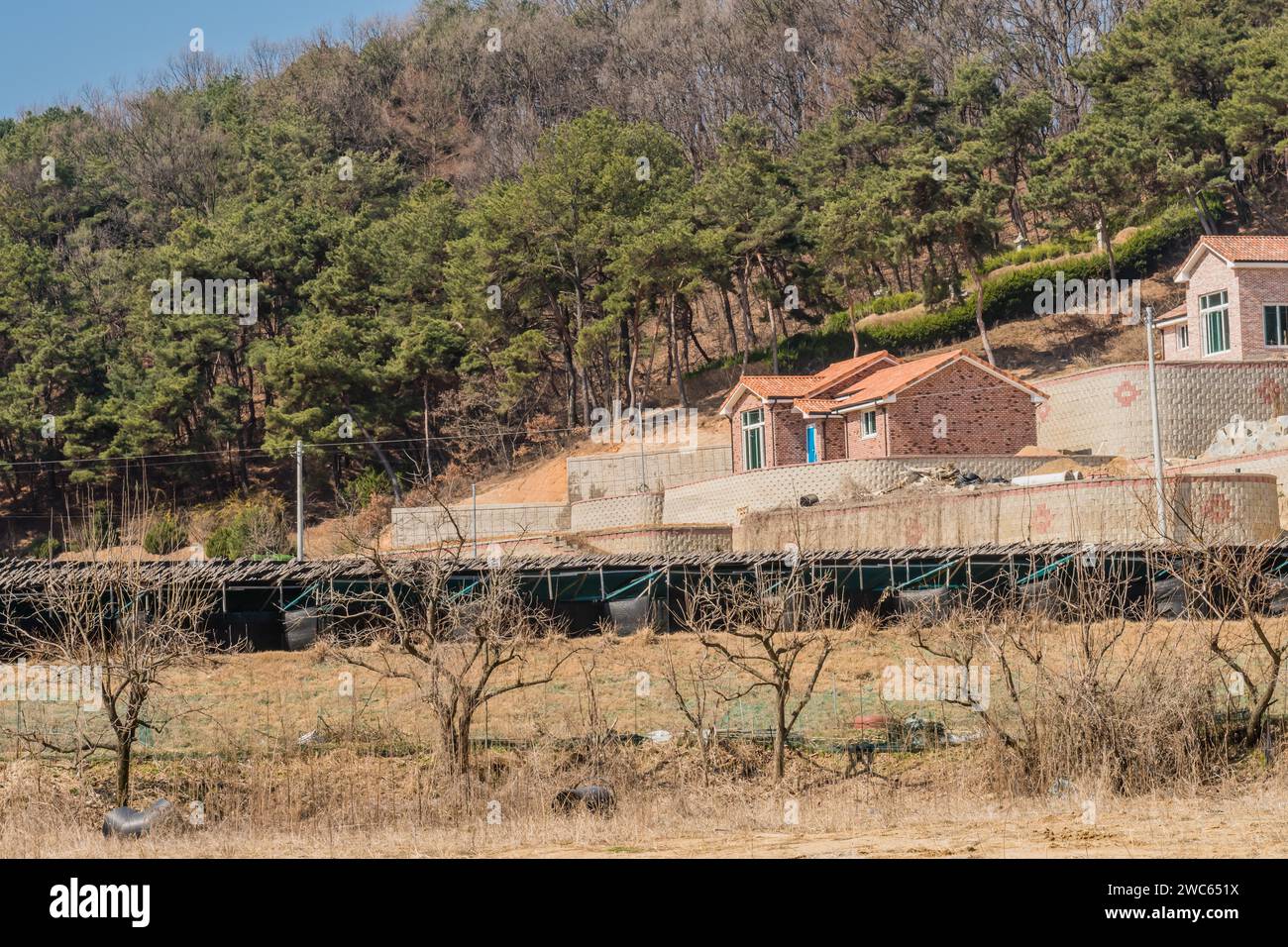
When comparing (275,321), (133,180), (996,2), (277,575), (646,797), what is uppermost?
(996,2)

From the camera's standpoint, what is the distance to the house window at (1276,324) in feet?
147

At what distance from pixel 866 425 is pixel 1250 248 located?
1255 cm

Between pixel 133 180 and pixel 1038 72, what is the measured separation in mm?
50394

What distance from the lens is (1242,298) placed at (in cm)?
4466

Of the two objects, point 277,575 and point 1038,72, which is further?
point 1038,72

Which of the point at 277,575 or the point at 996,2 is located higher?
the point at 996,2

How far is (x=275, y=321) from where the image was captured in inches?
2655

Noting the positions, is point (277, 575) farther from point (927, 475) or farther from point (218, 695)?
point (927, 475)

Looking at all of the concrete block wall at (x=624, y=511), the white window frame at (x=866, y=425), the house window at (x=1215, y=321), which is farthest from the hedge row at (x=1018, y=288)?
the concrete block wall at (x=624, y=511)

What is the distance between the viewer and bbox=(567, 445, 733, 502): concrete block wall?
52.1 metres

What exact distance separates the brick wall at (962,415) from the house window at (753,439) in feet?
18.7

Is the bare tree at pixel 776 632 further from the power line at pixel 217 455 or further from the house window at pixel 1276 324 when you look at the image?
the power line at pixel 217 455

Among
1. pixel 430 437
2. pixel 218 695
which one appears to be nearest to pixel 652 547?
pixel 218 695

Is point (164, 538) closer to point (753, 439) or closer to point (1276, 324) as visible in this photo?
point (753, 439)
